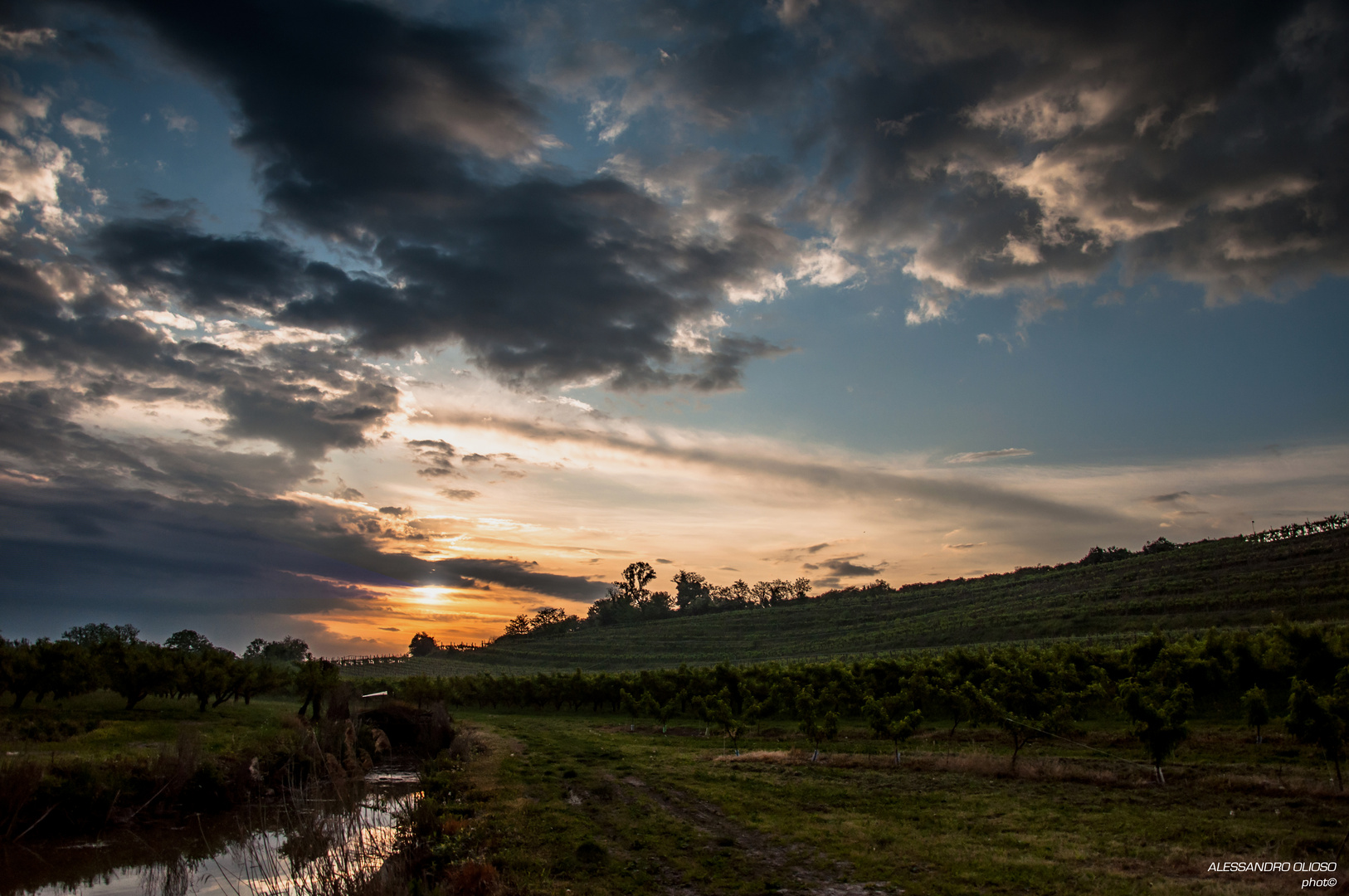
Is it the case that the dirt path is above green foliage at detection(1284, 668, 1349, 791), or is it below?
below

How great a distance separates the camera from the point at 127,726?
34.7m

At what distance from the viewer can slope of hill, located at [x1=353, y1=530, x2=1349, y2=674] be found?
237ft

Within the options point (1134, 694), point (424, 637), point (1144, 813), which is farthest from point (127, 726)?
point (424, 637)

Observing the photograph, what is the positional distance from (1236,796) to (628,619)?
166874 mm

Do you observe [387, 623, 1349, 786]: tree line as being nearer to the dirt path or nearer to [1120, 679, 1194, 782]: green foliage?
[1120, 679, 1194, 782]: green foliage

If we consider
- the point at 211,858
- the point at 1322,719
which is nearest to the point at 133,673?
the point at 211,858

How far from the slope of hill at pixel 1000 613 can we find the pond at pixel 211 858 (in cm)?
7713

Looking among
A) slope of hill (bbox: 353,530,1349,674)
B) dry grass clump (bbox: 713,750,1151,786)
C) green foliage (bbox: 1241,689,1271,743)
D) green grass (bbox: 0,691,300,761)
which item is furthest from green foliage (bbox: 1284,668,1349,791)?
slope of hill (bbox: 353,530,1349,674)

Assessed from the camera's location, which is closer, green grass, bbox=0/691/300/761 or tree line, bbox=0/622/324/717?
green grass, bbox=0/691/300/761

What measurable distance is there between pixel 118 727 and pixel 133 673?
9.15m

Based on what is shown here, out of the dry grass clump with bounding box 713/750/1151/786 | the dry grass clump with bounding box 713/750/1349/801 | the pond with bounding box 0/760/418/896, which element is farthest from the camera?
the dry grass clump with bounding box 713/750/1151/786

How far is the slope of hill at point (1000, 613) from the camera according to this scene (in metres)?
72.4

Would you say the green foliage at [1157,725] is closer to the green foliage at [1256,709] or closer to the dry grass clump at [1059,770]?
the dry grass clump at [1059,770]

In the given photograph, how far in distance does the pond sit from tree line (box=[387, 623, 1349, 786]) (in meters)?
22.2
